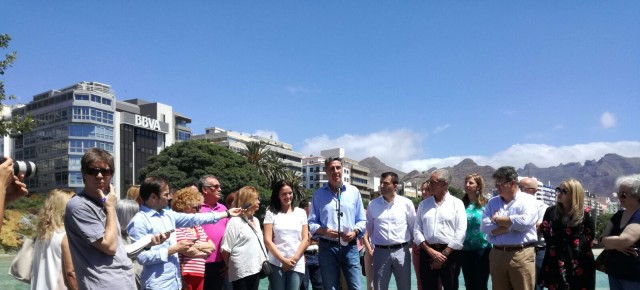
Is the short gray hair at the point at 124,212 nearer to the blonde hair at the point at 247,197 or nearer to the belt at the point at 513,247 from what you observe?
the blonde hair at the point at 247,197

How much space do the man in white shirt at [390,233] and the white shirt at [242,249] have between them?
1609mm

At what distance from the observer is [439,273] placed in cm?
767

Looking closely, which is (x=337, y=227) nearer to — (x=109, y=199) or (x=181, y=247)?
(x=181, y=247)

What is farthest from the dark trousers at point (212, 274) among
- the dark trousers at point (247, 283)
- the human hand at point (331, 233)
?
the human hand at point (331, 233)

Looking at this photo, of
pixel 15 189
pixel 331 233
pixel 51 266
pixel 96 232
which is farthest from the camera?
pixel 331 233

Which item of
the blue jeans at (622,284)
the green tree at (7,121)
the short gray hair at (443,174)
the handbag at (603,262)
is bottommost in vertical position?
the blue jeans at (622,284)

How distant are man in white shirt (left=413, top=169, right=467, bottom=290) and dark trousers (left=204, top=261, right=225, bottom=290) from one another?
2.61 metres

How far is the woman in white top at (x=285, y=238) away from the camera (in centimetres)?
716

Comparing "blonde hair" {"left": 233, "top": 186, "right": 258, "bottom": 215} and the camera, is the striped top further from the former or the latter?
the camera

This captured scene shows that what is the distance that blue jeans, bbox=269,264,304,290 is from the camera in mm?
7160

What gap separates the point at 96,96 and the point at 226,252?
71.6 m

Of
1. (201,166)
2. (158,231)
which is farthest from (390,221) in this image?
(201,166)

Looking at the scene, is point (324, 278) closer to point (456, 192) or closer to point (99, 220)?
point (99, 220)

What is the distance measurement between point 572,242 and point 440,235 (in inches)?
65.1
